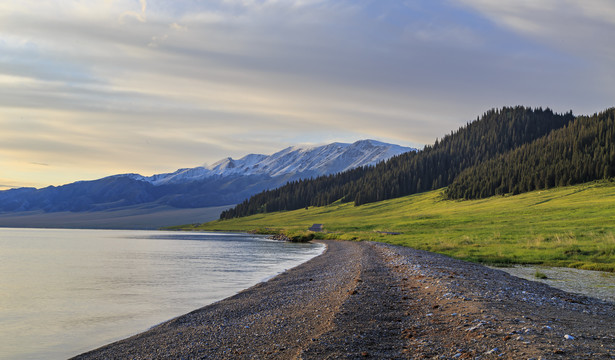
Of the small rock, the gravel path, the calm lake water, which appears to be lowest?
the calm lake water

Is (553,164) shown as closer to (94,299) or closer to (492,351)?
(94,299)

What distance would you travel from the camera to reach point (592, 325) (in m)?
11.7

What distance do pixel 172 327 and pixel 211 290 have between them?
11.1 meters

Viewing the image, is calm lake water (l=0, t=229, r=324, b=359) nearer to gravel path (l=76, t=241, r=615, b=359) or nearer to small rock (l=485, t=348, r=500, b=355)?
gravel path (l=76, t=241, r=615, b=359)

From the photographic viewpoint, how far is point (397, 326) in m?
12.7

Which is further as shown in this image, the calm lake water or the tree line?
the tree line

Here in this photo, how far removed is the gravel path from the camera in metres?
9.75

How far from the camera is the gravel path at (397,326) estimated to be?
384 inches

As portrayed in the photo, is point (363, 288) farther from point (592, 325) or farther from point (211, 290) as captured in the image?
point (211, 290)

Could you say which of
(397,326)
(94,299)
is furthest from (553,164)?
(397,326)

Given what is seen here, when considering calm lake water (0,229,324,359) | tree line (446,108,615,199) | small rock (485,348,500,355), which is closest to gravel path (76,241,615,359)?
small rock (485,348,500,355)

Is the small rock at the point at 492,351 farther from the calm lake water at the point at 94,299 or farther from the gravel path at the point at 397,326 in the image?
the calm lake water at the point at 94,299

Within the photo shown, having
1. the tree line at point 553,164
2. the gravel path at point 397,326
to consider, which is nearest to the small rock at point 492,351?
the gravel path at point 397,326

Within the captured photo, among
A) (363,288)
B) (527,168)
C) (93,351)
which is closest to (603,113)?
(527,168)
